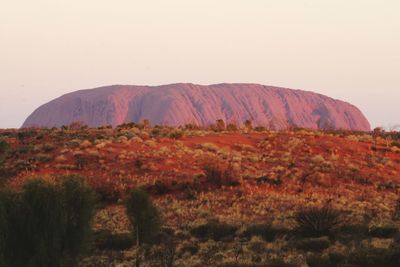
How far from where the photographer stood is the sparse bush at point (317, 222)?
63.8 ft

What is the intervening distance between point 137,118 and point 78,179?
94.3 metres

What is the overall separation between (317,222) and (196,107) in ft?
298

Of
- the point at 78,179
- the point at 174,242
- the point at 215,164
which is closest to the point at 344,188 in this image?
the point at 215,164

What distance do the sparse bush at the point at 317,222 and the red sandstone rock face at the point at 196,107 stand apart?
260 feet

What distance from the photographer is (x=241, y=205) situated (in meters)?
25.6

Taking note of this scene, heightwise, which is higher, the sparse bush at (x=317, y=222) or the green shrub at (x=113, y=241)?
the sparse bush at (x=317, y=222)

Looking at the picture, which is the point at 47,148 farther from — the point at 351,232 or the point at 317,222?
the point at 351,232

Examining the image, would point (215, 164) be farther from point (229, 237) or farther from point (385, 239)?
point (385, 239)

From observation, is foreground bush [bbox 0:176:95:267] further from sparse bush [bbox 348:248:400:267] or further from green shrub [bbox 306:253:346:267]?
sparse bush [bbox 348:248:400:267]

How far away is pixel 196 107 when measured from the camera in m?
110

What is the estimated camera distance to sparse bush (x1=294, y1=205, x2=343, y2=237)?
19.4m

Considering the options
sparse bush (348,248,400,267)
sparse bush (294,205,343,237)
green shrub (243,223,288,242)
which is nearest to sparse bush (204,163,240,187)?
sparse bush (294,205,343,237)

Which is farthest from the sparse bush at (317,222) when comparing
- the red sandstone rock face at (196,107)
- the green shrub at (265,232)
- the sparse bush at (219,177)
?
the red sandstone rock face at (196,107)

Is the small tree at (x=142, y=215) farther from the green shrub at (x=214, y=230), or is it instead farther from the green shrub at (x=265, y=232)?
the green shrub at (x=265, y=232)
